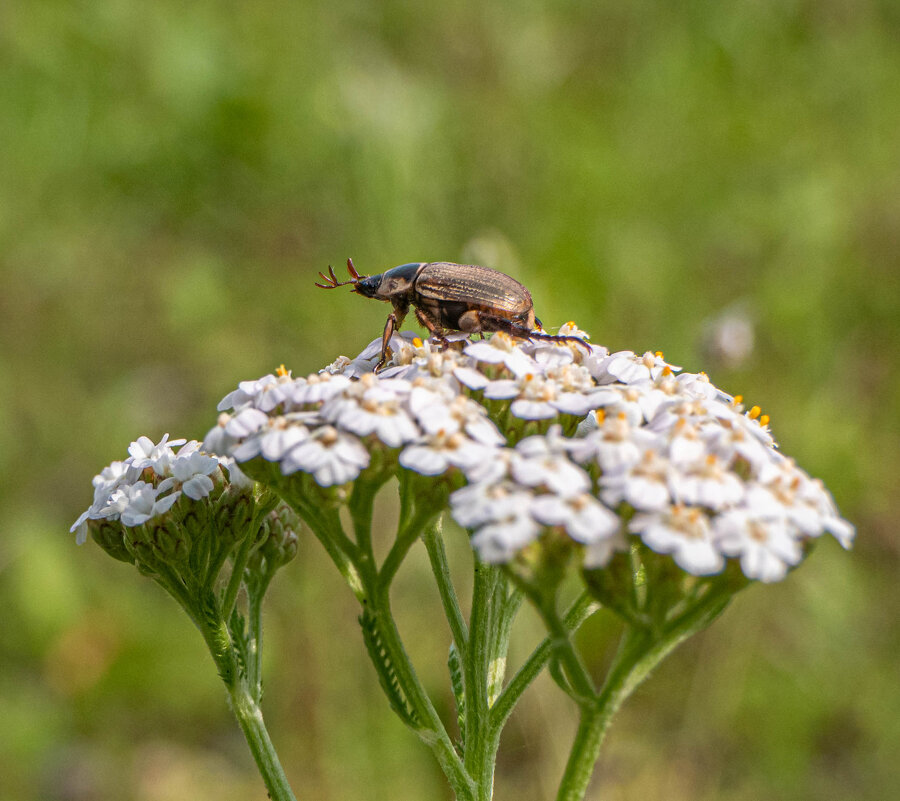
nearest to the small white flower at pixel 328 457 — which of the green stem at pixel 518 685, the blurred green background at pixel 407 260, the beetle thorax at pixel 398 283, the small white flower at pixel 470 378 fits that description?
the small white flower at pixel 470 378

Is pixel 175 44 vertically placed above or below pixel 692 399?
above

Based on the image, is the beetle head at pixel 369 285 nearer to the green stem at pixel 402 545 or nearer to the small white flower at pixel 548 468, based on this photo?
the green stem at pixel 402 545

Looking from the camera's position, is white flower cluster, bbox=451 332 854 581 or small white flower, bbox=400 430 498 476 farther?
small white flower, bbox=400 430 498 476

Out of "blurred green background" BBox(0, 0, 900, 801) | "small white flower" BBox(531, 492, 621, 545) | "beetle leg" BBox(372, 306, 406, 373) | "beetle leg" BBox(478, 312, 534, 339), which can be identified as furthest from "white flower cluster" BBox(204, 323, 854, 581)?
"blurred green background" BBox(0, 0, 900, 801)

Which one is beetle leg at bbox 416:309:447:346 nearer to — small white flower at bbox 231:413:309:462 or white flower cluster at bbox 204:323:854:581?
white flower cluster at bbox 204:323:854:581

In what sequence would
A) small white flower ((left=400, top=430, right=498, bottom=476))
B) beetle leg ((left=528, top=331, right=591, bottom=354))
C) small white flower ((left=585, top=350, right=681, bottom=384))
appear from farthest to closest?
beetle leg ((left=528, top=331, right=591, bottom=354)), small white flower ((left=585, top=350, right=681, bottom=384)), small white flower ((left=400, top=430, right=498, bottom=476))

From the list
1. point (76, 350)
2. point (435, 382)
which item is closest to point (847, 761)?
point (435, 382)

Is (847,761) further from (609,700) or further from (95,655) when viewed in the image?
(95,655)

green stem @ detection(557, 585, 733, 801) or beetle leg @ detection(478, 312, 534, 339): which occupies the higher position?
beetle leg @ detection(478, 312, 534, 339)
